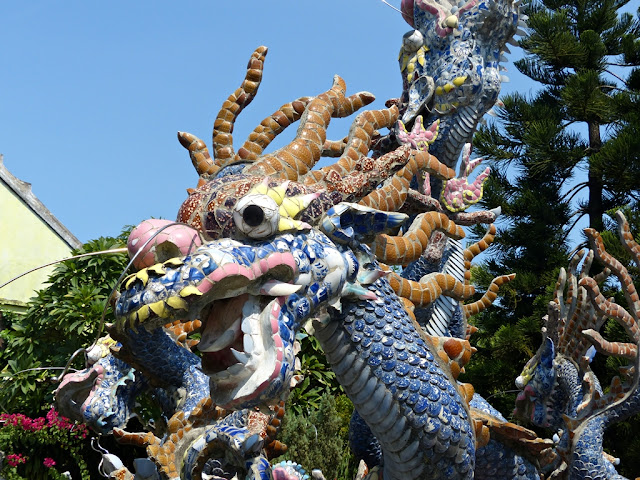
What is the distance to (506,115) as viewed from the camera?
11273 millimetres

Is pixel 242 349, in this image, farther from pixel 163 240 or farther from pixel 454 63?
pixel 454 63

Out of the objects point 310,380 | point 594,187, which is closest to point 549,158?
point 594,187

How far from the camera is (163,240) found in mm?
2830

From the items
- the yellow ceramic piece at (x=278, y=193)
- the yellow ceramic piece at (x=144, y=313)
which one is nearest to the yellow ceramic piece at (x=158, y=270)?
the yellow ceramic piece at (x=144, y=313)

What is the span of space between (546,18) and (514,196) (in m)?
2.26

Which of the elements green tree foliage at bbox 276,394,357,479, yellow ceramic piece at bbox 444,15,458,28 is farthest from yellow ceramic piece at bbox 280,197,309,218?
green tree foliage at bbox 276,394,357,479

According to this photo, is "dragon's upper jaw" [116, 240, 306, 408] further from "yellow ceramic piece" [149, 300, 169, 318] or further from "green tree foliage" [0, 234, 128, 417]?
"green tree foliage" [0, 234, 128, 417]

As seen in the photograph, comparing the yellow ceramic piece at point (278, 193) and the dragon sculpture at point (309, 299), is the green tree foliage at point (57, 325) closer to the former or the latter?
the dragon sculpture at point (309, 299)

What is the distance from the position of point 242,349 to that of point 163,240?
468 mm

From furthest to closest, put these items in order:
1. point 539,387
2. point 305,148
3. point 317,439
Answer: point 317,439 → point 539,387 → point 305,148

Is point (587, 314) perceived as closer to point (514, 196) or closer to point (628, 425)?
point (628, 425)

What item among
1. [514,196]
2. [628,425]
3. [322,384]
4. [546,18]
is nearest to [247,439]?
[322,384]

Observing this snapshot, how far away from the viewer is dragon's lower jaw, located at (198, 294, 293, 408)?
8.30 ft

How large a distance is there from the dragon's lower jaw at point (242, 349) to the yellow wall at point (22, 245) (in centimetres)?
1013
